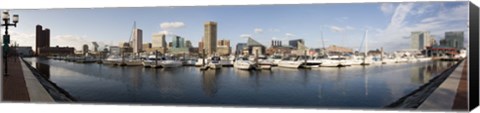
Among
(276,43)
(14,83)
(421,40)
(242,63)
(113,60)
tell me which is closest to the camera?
(421,40)

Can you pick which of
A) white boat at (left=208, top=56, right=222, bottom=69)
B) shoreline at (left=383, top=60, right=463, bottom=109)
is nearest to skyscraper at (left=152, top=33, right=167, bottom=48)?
white boat at (left=208, top=56, right=222, bottom=69)

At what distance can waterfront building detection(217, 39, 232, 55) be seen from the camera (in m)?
10.8

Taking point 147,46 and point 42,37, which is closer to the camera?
point 147,46

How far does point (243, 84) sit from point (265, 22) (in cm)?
120

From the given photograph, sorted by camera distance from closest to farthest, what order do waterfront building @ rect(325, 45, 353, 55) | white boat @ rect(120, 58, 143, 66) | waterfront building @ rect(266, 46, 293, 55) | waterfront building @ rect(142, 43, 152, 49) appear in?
waterfront building @ rect(325, 45, 353, 55), waterfront building @ rect(266, 46, 293, 55), waterfront building @ rect(142, 43, 152, 49), white boat @ rect(120, 58, 143, 66)

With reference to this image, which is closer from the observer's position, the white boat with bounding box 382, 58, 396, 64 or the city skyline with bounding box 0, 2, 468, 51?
the city skyline with bounding box 0, 2, 468, 51

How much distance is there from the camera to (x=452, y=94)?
31.1 feet

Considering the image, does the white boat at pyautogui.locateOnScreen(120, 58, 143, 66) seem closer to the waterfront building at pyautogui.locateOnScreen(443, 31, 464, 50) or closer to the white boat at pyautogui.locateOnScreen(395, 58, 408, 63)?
the white boat at pyautogui.locateOnScreen(395, 58, 408, 63)

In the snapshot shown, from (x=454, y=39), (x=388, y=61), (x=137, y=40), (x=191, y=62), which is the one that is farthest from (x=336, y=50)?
(x=137, y=40)

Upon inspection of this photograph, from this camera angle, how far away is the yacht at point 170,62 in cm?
1126

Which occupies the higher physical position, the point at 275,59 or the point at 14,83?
the point at 275,59

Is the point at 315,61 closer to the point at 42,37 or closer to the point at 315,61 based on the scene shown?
the point at 315,61

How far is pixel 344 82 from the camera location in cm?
1024

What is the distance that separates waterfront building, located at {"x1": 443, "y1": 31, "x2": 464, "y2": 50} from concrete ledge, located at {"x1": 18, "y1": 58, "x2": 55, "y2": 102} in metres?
7.15
